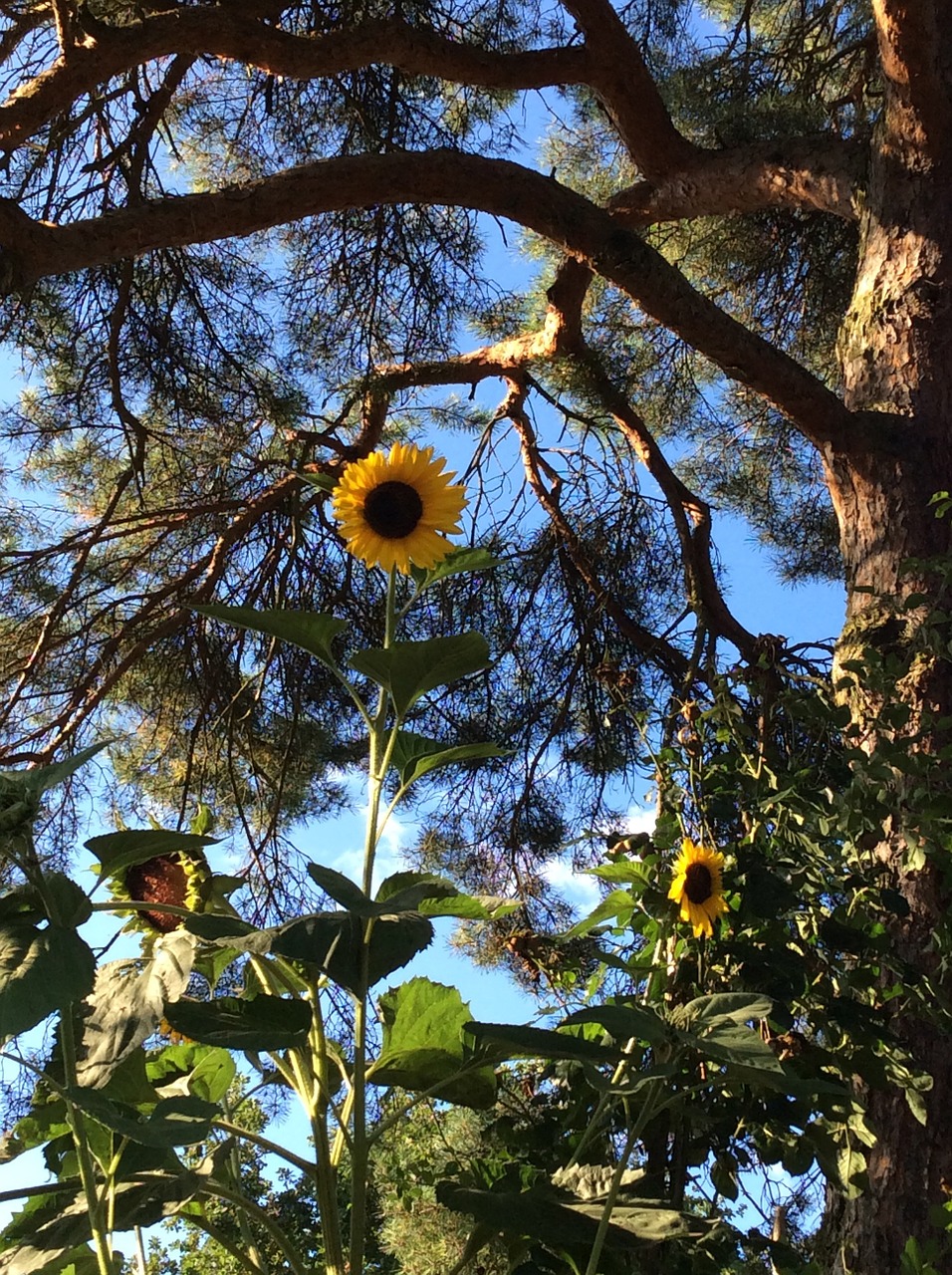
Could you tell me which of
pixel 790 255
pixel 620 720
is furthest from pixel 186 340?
pixel 790 255

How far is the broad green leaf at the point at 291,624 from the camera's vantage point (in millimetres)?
722

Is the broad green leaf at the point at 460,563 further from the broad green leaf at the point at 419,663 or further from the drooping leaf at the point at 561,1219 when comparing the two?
the drooping leaf at the point at 561,1219

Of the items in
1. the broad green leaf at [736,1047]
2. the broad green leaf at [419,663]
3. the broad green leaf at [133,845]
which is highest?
the broad green leaf at [419,663]

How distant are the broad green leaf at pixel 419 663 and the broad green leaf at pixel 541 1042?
7.9 inches

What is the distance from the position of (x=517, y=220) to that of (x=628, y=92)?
0.75 metres

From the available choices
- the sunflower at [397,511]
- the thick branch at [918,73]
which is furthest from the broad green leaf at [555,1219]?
the thick branch at [918,73]

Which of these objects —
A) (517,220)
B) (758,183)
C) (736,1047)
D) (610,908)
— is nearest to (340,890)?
(736,1047)

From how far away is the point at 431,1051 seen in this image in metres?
0.82

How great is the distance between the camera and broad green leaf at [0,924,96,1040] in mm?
561

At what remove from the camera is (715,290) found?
351 centimetres

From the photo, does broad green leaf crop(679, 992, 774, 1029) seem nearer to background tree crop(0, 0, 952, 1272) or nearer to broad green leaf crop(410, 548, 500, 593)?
broad green leaf crop(410, 548, 500, 593)

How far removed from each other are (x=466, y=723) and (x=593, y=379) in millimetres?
971

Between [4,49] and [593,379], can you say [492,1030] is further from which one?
[4,49]

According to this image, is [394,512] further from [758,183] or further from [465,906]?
[758,183]
